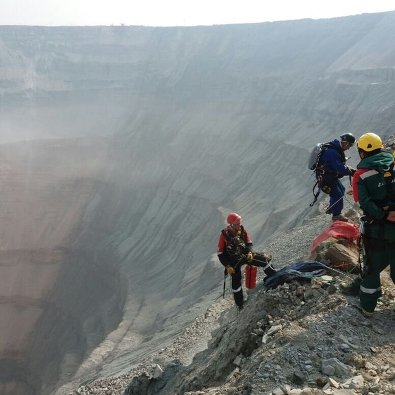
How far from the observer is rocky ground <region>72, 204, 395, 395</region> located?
535 centimetres

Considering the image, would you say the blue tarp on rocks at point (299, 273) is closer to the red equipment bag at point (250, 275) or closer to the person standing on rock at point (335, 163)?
the red equipment bag at point (250, 275)

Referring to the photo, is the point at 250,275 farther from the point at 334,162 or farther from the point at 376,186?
the point at 376,186

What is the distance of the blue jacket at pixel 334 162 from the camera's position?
30.4ft

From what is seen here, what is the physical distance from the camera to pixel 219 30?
60938mm

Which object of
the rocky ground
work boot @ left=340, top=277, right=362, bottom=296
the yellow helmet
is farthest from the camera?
work boot @ left=340, top=277, right=362, bottom=296

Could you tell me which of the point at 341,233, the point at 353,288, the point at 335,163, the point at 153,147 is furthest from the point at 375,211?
the point at 153,147

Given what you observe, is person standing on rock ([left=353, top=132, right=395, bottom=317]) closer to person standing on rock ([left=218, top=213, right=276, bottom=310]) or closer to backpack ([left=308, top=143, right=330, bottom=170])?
person standing on rock ([left=218, top=213, right=276, bottom=310])

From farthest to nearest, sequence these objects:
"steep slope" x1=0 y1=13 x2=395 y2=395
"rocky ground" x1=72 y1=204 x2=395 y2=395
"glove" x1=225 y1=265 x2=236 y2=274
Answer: "steep slope" x1=0 y1=13 x2=395 y2=395 → "glove" x1=225 y1=265 x2=236 y2=274 → "rocky ground" x1=72 y1=204 x2=395 y2=395

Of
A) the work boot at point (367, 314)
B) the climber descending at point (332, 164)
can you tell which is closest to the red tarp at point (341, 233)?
the climber descending at point (332, 164)

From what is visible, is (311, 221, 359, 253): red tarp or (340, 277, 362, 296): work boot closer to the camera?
(340, 277, 362, 296): work boot

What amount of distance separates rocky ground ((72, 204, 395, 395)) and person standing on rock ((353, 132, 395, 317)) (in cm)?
48

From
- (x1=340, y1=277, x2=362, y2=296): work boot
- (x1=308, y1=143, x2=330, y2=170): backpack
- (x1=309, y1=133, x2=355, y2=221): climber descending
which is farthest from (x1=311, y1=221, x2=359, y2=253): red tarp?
(x1=340, y1=277, x2=362, y2=296): work boot

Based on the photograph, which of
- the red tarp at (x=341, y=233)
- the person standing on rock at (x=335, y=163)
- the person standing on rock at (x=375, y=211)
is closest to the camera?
the person standing on rock at (x=375, y=211)

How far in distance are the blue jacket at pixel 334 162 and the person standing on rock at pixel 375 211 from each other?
3.01 m
